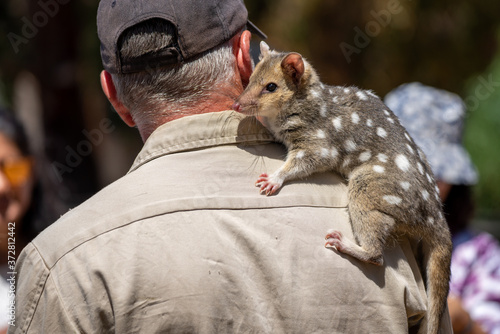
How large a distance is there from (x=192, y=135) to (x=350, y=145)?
2.38 ft

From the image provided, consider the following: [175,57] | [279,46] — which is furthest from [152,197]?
[279,46]

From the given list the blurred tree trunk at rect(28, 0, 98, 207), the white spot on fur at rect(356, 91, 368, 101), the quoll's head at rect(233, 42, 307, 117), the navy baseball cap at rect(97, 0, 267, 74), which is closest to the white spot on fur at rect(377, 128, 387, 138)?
the white spot on fur at rect(356, 91, 368, 101)

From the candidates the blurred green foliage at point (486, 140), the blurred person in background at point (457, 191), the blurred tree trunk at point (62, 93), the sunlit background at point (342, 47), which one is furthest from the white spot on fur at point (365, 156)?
the blurred tree trunk at point (62, 93)

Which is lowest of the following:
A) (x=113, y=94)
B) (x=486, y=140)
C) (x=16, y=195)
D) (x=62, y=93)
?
(x=486, y=140)

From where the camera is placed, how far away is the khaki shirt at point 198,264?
72.1 inches

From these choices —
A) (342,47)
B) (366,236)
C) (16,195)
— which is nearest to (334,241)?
(366,236)

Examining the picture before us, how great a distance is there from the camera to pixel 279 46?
984 centimetres

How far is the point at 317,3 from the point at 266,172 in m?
8.17

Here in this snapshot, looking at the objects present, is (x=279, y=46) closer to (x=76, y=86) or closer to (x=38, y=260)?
(x=76, y=86)

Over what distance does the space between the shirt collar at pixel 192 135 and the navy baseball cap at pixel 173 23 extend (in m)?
0.23

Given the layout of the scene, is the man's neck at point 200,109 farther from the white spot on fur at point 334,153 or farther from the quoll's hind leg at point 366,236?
the quoll's hind leg at point 366,236

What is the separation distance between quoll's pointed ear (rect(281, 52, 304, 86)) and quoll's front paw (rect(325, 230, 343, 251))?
36.7 inches

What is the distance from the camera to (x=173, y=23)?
7.25 feet

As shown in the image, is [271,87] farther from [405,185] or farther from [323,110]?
[405,185]
